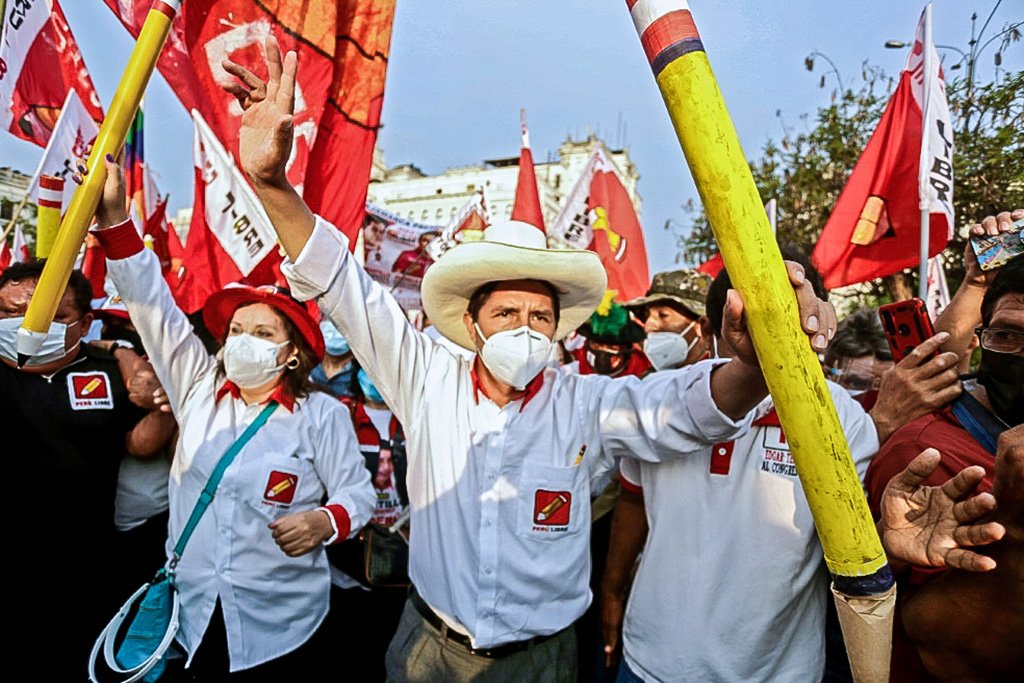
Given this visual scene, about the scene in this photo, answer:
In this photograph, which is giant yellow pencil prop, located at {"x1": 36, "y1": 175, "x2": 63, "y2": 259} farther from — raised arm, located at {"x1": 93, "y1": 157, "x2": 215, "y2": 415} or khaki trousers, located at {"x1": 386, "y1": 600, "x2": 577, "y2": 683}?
khaki trousers, located at {"x1": 386, "y1": 600, "x2": 577, "y2": 683}

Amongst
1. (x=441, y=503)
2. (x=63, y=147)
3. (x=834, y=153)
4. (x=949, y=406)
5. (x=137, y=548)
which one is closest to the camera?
(x=949, y=406)

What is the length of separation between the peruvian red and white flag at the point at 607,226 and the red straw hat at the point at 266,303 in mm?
4145

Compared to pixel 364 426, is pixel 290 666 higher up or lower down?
lower down

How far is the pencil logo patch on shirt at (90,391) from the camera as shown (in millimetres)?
3000

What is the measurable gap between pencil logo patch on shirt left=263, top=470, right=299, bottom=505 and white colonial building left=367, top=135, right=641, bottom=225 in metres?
47.6

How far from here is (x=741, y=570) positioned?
2139 millimetres

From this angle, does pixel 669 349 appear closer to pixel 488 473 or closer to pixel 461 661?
pixel 488 473

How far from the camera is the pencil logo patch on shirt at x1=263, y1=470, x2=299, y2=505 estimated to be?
8.99ft

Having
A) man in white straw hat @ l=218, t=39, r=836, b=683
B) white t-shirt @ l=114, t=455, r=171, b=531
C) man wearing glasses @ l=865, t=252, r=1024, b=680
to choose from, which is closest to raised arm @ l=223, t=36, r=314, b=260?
man in white straw hat @ l=218, t=39, r=836, b=683

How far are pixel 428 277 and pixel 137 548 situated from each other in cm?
232

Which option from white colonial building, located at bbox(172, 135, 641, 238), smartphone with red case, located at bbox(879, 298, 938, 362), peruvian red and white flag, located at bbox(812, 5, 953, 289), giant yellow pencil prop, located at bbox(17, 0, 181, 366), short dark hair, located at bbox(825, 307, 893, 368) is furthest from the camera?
white colonial building, located at bbox(172, 135, 641, 238)

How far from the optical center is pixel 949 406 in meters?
1.83

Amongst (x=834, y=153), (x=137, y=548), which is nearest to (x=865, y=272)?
(x=137, y=548)

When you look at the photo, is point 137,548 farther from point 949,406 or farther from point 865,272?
point 865,272
